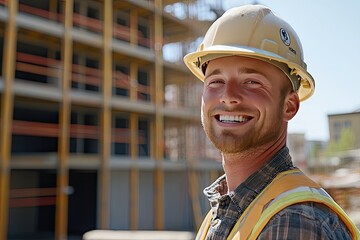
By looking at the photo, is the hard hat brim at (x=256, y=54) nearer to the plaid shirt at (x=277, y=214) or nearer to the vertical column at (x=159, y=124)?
the plaid shirt at (x=277, y=214)

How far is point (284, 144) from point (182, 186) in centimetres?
765

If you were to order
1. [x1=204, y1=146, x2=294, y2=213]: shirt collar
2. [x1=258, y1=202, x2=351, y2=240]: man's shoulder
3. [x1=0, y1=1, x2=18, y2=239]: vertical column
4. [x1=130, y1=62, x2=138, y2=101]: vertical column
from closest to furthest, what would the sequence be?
[x1=258, y1=202, x2=351, y2=240]: man's shoulder → [x1=204, y1=146, x2=294, y2=213]: shirt collar → [x1=0, y1=1, x2=18, y2=239]: vertical column → [x1=130, y1=62, x2=138, y2=101]: vertical column

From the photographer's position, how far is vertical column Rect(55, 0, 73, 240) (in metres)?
5.55

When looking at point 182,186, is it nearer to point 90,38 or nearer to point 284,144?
point 90,38

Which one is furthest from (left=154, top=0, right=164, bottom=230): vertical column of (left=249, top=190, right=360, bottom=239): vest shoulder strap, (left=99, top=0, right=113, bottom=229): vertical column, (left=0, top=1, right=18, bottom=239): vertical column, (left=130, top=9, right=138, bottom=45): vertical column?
(left=249, top=190, right=360, bottom=239): vest shoulder strap

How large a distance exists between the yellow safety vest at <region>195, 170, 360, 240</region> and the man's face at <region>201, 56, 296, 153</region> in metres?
0.08

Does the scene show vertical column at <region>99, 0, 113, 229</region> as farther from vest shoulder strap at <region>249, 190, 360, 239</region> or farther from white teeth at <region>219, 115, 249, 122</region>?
vest shoulder strap at <region>249, 190, 360, 239</region>

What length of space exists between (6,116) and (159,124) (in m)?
2.87

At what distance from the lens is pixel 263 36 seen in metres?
0.69

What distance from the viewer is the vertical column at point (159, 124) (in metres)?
7.20

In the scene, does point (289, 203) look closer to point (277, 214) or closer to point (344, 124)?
point (277, 214)

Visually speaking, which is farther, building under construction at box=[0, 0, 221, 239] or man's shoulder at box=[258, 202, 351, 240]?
building under construction at box=[0, 0, 221, 239]

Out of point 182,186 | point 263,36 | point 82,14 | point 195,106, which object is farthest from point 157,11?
point 263,36

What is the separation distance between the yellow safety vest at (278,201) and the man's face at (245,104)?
0.27 feet
